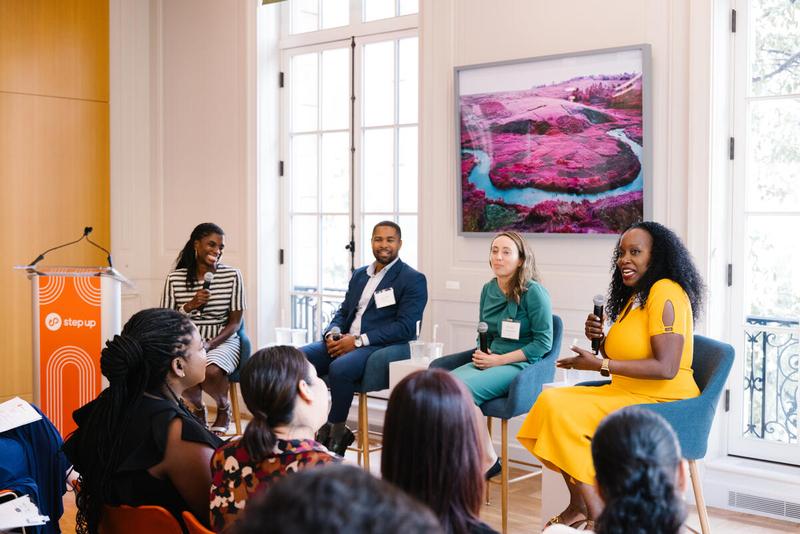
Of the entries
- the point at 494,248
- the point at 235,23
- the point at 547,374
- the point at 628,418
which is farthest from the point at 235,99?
the point at 628,418

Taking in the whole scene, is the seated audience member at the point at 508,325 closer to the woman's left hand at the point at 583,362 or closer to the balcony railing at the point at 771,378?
the woman's left hand at the point at 583,362

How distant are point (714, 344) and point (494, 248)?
51.5 inches

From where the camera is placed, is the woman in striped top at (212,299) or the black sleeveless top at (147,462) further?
the woman in striped top at (212,299)

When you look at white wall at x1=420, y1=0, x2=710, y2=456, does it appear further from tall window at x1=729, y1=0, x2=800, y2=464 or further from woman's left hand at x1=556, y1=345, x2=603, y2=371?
woman's left hand at x1=556, y1=345, x2=603, y2=371

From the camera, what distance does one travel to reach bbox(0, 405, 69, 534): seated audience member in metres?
3.03

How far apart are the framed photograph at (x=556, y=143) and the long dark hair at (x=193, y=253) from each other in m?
1.58

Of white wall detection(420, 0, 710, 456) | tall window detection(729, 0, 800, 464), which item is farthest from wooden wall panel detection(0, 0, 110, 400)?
tall window detection(729, 0, 800, 464)

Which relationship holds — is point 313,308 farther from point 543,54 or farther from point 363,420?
→ point 543,54

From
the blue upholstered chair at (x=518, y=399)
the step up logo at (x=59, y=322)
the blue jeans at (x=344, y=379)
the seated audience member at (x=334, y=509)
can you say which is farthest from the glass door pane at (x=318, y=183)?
the seated audience member at (x=334, y=509)

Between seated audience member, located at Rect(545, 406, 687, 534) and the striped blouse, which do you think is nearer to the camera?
seated audience member, located at Rect(545, 406, 687, 534)

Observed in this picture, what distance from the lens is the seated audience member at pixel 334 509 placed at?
0.76 meters

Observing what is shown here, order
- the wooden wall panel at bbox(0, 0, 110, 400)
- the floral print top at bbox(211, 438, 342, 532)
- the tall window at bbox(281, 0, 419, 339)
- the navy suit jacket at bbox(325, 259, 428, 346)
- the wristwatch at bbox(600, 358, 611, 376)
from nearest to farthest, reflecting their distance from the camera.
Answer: the floral print top at bbox(211, 438, 342, 532) → the wristwatch at bbox(600, 358, 611, 376) → the navy suit jacket at bbox(325, 259, 428, 346) → the tall window at bbox(281, 0, 419, 339) → the wooden wall panel at bbox(0, 0, 110, 400)

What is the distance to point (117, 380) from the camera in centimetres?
262

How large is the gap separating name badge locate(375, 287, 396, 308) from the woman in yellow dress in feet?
5.31
